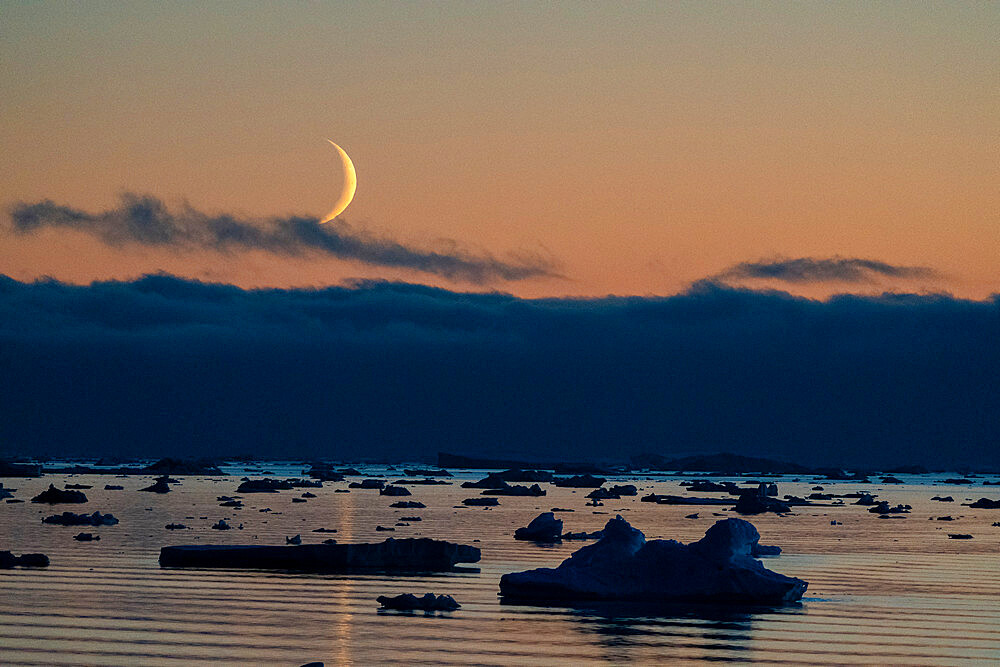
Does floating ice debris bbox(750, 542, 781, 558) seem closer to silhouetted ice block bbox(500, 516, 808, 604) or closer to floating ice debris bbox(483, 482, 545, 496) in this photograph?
silhouetted ice block bbox(500, 516, 808, 604)

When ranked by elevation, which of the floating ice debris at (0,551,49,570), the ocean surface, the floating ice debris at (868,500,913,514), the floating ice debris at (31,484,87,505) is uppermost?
the floating ice debris at (31,484,87,505)

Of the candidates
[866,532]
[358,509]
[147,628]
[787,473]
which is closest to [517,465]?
[787,473]

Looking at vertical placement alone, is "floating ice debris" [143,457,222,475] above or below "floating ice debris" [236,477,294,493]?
above

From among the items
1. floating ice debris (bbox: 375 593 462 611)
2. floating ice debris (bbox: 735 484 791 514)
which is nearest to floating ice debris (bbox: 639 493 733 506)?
floating ice debris (bbox: 735 484 791 514)

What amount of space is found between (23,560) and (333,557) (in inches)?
258

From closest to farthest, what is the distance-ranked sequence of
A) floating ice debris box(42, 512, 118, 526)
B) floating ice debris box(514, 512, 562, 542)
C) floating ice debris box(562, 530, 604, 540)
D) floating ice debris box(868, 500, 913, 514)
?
floating ice debris box(514, 512, 562, 542)
floating ice debris box(562, 530, 604, 540)
floating ice debris box(42, 512, 118, 526)
floating ice debris box(868, 500, 913, 514)

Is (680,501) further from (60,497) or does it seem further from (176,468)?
(176,468)

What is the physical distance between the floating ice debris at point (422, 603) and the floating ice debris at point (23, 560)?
9.91 metres

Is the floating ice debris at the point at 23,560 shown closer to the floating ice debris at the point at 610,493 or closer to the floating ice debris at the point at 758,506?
the floating ice debris at the point at 758,506

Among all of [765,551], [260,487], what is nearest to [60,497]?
[260,487]

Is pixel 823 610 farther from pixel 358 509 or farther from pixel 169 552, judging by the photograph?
pixel 358 509

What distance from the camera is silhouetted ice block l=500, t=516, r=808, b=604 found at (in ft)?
80.1

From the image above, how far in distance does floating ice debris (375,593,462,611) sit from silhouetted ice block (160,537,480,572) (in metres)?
6.00

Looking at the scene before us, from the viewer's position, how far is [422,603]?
22.5 meters
